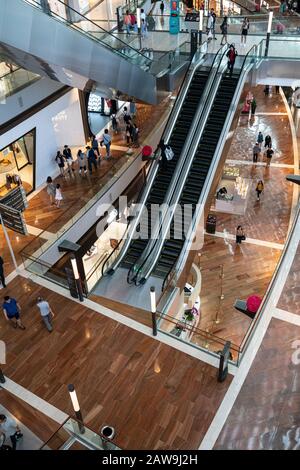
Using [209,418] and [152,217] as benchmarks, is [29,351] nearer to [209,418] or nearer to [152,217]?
[209,418]

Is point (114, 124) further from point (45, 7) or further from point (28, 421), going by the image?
Answer: point (28, 421)

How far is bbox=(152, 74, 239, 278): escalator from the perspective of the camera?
1266 cm

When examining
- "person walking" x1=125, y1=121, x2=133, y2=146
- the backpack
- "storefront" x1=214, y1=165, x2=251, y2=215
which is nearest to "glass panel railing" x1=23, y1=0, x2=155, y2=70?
the backpack

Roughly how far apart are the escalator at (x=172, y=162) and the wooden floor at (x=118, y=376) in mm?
3377

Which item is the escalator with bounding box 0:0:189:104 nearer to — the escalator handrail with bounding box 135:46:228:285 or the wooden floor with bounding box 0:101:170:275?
the escalator handrail with bounding box 135:46:228:285

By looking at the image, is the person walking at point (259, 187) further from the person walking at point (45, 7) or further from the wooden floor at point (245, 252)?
the person walking at point (45, 7)

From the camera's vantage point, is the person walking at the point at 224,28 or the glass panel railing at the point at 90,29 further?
the person walking at the point at 224,28

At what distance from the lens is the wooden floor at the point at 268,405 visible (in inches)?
290

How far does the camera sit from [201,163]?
13.9m

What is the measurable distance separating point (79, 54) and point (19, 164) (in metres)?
5.59

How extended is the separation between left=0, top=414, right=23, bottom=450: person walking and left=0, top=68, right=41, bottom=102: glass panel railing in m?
9.32

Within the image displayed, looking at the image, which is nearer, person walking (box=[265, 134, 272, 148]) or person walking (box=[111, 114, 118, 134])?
person walking (box=[111, 114, 118, 134])

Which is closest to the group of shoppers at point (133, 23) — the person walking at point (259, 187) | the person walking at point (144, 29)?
the person walking at point (144, 29)
